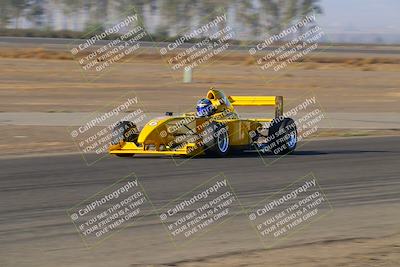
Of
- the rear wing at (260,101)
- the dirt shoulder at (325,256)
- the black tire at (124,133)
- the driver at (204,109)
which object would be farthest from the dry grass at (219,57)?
the dirt shoulder at (325,256)

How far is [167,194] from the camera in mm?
13445

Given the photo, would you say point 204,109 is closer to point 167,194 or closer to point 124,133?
point 124,133

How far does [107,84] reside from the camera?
140ft

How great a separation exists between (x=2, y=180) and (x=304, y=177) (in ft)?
15.2

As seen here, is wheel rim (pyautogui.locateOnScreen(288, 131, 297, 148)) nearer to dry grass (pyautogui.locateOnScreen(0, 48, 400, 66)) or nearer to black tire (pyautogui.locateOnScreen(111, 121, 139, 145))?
black tire (pyautogui.locateOnScreen(111, 121, 139, 145))

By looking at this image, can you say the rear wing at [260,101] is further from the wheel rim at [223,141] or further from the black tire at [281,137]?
the wheel rim at [223,141]

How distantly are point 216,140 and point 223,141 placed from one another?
326mm

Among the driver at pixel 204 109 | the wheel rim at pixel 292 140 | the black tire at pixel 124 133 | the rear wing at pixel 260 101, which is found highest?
the black tire at pixel 124 133

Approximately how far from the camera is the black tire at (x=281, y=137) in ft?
62.0

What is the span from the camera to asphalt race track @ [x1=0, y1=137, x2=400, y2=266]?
32.0 ft

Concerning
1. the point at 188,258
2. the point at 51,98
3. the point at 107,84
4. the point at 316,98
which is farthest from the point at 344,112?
the point at 188,258

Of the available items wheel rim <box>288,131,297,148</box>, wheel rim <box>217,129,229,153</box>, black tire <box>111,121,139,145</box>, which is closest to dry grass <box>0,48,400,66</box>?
wheel rim <box>288,131,297,148</box>

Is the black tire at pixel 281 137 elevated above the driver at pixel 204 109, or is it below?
below

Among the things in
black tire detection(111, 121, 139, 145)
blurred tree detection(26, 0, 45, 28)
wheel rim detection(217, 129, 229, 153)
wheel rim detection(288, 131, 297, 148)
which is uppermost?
blurred tree detection(26, 0, 45, 28)
